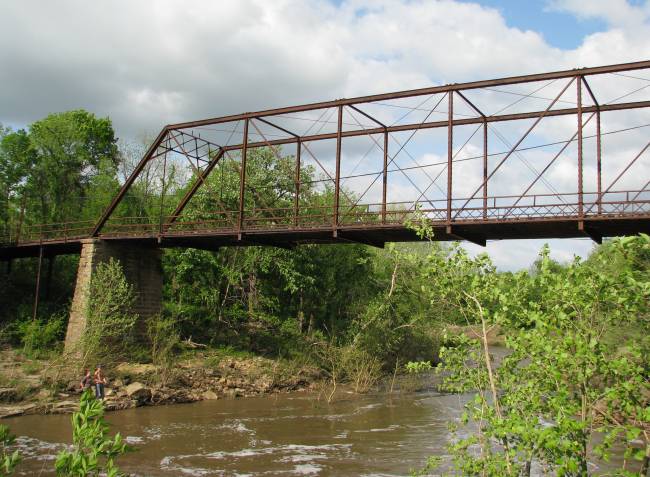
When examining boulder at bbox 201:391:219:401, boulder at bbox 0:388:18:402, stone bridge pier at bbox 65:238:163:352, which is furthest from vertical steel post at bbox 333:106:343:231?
boulder at bbox 0:388:18:402

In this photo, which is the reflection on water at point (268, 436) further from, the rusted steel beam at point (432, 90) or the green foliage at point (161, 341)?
the rusted steel beam at point (432, 90)

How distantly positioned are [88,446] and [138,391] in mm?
21782

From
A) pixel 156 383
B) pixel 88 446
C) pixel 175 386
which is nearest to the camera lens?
pixel 88 446

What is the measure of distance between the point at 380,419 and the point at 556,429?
60.1 ft

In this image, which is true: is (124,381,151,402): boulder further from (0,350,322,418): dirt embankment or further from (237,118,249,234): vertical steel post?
(237,118,249,234): vertical steel post

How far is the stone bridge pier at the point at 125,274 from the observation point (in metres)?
27.8

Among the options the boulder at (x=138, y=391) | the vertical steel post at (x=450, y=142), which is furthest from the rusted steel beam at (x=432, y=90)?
the boulder at (x=138, y=391)

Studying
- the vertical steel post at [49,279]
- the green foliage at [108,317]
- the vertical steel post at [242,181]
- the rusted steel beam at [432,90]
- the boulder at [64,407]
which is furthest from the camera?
the vertical steel post at [49,279]

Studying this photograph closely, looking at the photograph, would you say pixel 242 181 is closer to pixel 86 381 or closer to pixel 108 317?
pixel 108 317

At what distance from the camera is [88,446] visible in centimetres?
442

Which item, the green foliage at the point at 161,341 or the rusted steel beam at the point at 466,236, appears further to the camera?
the green foliage at the point at 161,341

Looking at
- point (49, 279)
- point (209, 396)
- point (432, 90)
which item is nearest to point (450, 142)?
point (432, 90)

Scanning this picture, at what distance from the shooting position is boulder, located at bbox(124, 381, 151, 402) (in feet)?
80.4

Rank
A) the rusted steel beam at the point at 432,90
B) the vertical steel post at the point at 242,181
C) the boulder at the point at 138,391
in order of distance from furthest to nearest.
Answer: the vertical steel post at the point at 242,181, the boulder at the point at 138,391, the rusted steel beam at the point at 432,90
